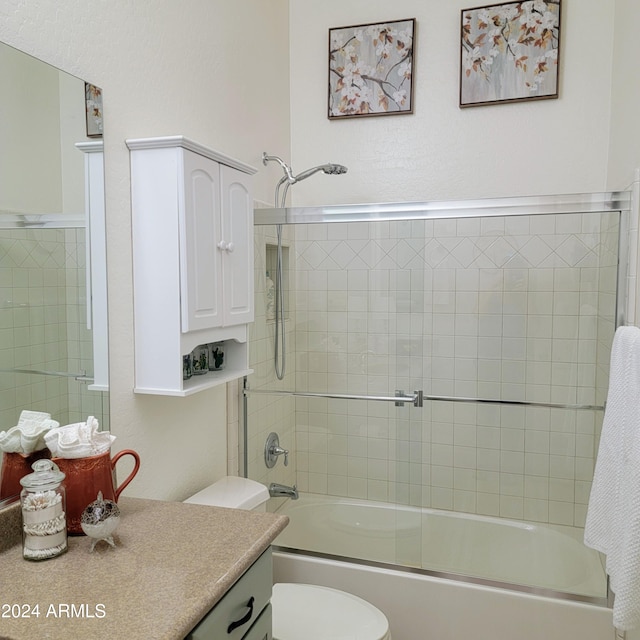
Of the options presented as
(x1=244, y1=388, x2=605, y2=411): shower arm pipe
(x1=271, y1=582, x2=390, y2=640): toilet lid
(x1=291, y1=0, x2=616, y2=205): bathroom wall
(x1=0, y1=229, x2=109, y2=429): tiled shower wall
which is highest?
(x1=291, y1=0, x2=616, y2=205): bathroom wall

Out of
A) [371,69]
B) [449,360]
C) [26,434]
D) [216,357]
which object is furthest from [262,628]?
[371,69]

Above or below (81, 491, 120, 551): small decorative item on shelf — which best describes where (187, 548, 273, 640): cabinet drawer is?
below

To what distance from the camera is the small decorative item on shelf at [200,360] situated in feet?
6.62

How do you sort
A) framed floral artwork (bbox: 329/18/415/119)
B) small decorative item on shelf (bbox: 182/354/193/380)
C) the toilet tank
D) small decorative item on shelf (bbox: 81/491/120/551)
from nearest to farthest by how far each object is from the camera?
small decorative item on shelf (bbox: 81/491/120/551), small decorative item on shelf (bbox: 182/354/193/380), the toilet tank, framed floral artwork (bbox: 329/18/415/119)

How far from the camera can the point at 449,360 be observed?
8.43ft

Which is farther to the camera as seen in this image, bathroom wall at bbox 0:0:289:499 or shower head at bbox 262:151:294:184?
shower head at bbox 262:151:294:184

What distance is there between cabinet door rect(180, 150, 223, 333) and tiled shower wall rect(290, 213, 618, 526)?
0.74 meters

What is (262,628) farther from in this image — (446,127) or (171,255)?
(446,127)

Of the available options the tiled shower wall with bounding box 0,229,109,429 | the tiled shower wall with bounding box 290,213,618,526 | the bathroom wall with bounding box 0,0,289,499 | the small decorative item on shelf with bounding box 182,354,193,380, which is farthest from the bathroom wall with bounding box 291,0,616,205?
the tiled shower wall with bounding box 0,229,109,429

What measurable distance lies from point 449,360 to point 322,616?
122cm

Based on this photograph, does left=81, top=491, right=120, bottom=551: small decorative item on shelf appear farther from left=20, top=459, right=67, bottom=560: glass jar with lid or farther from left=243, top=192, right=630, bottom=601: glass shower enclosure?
left=243, top=192, right=630, bottom=601: glass shower enclosure

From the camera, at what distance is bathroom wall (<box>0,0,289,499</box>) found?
59.4 inches

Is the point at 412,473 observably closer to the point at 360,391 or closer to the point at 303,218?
the point at 360,391

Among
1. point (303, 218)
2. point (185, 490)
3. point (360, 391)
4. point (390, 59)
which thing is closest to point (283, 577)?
point (185, 490)
